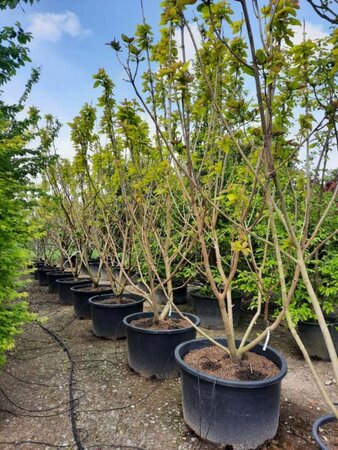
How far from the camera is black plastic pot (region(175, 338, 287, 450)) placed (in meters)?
2.02

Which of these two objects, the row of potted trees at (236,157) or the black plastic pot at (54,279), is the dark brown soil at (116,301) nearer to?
the row of potted trees at (236,157)

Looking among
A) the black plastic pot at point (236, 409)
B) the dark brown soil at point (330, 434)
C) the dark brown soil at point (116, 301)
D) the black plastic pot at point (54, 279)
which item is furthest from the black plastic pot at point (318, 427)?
the black plastic pot at point (54, 279)

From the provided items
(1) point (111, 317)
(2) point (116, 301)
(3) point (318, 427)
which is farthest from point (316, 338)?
(2) point (116, 301)

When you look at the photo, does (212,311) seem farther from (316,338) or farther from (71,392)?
(71,392)

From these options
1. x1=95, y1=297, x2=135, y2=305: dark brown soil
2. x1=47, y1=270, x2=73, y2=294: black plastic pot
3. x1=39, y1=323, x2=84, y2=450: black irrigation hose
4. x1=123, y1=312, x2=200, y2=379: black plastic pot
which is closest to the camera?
x1=39, y1=323, x2=84, y2=450: black irrigation hose

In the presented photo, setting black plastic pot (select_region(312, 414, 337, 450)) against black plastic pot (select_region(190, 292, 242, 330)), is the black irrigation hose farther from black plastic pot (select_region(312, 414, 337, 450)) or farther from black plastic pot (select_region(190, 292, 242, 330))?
black plastic pot (select_region(190, 292, 242, 330))

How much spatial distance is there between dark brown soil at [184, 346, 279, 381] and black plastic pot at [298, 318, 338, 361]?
1423 millimetres

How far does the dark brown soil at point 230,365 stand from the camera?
2209mm

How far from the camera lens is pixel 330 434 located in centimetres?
163

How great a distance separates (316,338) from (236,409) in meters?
2.00

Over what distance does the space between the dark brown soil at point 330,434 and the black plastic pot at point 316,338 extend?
2.01 m

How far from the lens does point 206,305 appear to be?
16.0ft

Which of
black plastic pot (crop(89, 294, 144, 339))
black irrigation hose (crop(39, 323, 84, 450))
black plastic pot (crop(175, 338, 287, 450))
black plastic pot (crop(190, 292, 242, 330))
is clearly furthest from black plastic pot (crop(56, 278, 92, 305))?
black plastic pot (crop(175, 338, 287, 450))

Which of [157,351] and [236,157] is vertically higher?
[236,157]
